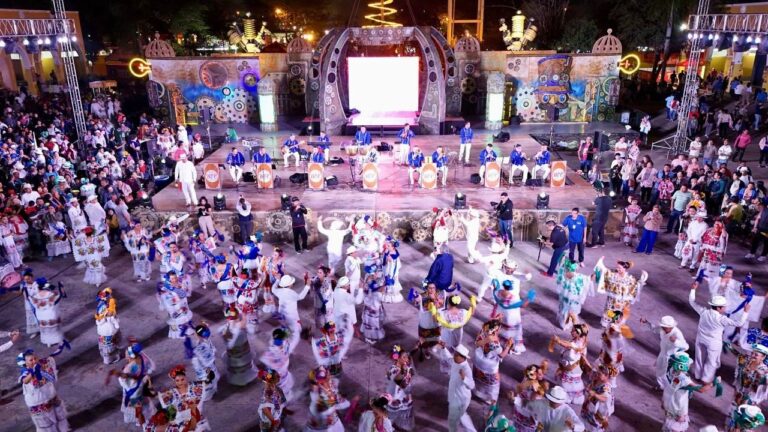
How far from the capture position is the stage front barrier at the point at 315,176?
17.1 metres

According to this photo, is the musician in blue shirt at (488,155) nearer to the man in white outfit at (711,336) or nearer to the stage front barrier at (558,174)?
the stage front barrier at (558,174)

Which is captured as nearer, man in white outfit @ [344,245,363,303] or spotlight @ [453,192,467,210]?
man in white outfit @ [344,245,363,303]

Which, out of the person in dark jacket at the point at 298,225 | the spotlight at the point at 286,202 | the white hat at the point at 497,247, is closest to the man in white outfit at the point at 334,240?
the person in dark jacket at the point at 298,225

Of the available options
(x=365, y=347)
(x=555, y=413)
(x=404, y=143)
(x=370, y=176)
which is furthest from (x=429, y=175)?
(x=555, y=413)

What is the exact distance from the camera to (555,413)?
6809 millimetres

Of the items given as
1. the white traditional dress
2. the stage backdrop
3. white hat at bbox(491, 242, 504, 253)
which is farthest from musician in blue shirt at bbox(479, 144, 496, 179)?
the stage backdrop

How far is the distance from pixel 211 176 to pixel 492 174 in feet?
27.9

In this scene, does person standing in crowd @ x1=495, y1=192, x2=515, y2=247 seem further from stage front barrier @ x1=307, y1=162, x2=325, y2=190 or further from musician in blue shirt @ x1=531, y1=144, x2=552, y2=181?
stage front barrier @ x1=307, y1=162, x2=325, y2=190

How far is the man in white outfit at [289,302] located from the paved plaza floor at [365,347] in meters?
0.48

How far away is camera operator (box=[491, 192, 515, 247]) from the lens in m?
13.8

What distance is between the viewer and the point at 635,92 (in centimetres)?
3397

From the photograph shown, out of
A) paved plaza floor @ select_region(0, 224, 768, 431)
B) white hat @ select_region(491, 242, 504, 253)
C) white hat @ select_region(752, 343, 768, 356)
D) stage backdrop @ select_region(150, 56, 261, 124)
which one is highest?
stage backdrop @ select_region(150, 56, 261, 124)

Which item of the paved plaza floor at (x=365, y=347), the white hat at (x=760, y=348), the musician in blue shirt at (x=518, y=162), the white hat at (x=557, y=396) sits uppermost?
the musician in blue shirt at (x=518, y=162)

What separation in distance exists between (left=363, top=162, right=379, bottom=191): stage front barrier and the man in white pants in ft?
15.8
